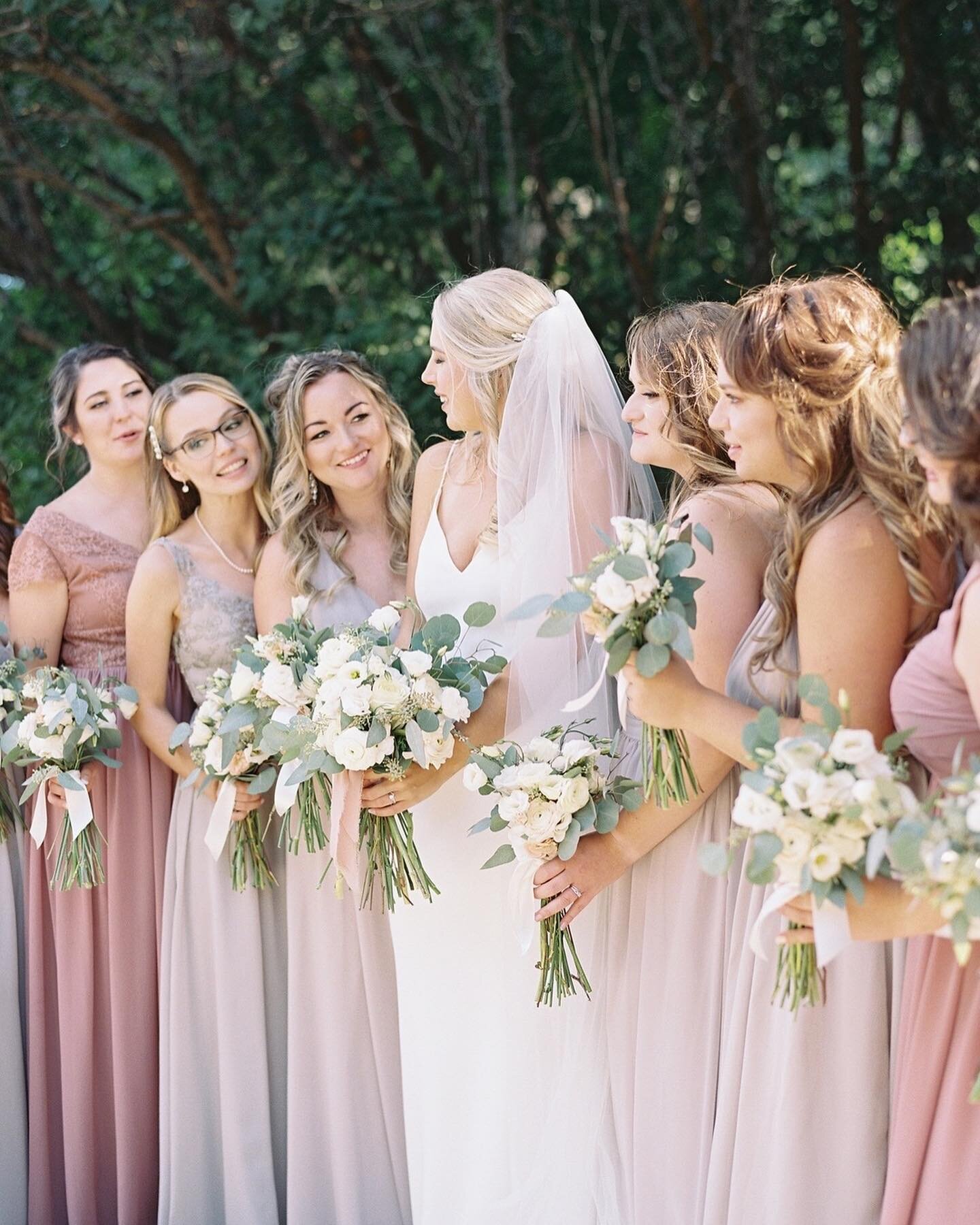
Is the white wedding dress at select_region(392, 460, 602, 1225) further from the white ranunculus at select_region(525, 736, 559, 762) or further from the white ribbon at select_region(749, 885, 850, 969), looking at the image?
the white ribbon at select_region(749, 885, 850, 969)

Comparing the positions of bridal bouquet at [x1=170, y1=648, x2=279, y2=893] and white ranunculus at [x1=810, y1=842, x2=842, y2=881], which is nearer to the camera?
white ranunculus at [x1=810, y1=842, x2=842, y2=881]

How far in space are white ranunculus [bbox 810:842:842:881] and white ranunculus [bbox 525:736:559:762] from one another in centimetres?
98

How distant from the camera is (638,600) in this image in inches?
104

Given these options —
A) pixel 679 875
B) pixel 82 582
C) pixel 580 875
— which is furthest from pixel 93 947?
pixel 679 875

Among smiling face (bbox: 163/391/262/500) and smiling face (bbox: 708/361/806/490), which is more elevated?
smiling face (bbox: 708/361/806/490)

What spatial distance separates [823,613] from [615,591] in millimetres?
392

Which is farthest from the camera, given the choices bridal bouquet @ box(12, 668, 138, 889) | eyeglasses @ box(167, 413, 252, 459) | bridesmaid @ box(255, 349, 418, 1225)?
eyeglasses @ box(167, 413, 252, 459)

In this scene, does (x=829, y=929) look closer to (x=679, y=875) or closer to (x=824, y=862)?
(x=824, y=862)

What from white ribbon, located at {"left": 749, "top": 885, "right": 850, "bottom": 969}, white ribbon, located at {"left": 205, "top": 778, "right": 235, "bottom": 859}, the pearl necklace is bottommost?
white ribbon, located at {"left": 205, "top": 778, "right": 235, "bottom": 859}

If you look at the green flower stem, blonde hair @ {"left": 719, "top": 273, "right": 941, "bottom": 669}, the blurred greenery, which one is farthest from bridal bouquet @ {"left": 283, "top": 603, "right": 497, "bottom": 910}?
the blurred greenery

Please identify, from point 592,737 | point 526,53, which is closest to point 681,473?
point 592,737

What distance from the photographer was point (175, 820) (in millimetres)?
4277

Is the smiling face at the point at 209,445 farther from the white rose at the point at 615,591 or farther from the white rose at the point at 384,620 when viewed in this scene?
the white rose at the point at 615,591

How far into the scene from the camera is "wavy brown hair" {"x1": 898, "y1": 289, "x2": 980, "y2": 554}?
2.27 m
